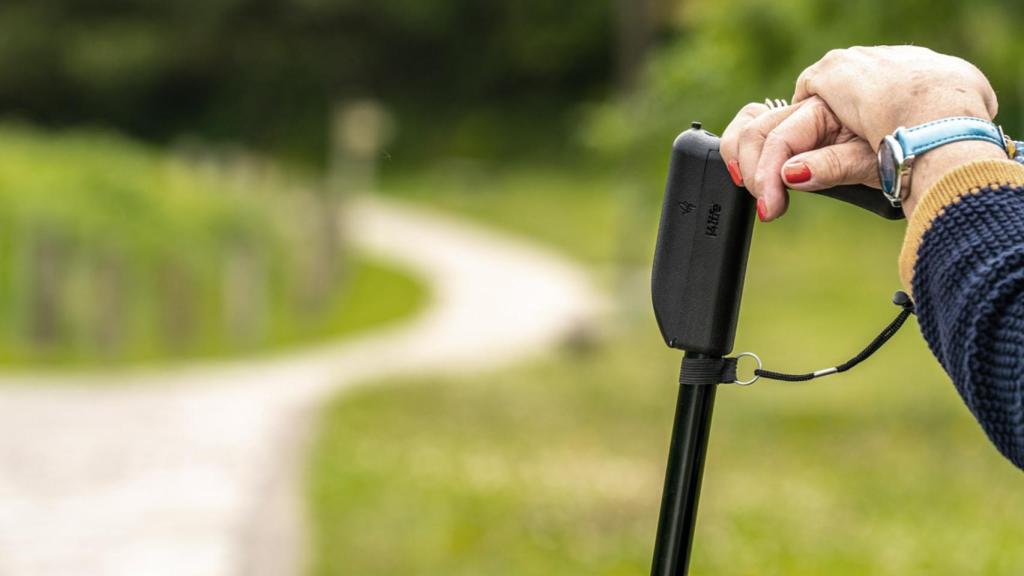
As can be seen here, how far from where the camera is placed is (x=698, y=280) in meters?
1.65

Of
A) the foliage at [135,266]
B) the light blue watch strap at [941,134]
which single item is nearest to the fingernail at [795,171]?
the light blue watch strap at [941,134]

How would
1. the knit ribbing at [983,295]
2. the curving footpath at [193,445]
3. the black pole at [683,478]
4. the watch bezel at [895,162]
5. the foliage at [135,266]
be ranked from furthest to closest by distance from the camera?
the foliage at [135,266], the curving footpath at [193,445], the black pole at [683,478], the watch bezel at [895,162], the knit ribbing at [983,295]

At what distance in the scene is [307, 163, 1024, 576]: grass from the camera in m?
6.11

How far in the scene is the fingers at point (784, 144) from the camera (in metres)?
1.58

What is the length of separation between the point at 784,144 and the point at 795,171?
5 cm

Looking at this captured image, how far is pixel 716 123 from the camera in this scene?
8617 mm

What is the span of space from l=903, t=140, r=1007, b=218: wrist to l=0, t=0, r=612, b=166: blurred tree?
31.2 meters

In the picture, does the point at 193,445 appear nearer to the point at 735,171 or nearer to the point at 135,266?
the point at 135,266

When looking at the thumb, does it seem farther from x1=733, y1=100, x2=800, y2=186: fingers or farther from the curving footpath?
the curving footpath

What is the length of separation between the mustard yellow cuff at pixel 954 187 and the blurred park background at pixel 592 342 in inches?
104

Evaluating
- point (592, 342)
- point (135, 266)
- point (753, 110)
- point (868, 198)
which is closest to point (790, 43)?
point (592, 342)

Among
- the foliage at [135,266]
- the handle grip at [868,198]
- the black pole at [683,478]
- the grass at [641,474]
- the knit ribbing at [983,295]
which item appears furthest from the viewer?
the foliage at [135,266]

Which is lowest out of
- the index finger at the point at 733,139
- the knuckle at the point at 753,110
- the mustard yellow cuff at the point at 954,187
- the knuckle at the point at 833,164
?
the mustard yellow cuff at the point at 954,187

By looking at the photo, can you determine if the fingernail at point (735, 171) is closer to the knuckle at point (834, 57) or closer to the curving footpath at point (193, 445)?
the knuckle at point (834, 57)
